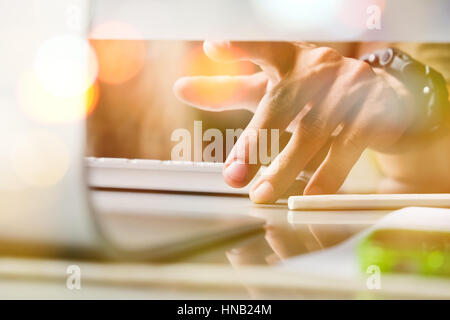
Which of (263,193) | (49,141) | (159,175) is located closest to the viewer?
(49,141)

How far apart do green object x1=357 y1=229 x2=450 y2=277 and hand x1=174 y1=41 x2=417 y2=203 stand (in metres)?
0.27

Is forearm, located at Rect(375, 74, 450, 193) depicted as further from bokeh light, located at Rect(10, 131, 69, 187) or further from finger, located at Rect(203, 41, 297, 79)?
Answer: bokeh light, located at Rect(10, 131, 69, 187)

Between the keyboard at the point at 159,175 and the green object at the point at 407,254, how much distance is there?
32cm

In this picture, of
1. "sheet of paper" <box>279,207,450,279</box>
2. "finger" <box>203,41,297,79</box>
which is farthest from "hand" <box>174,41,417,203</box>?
"sheet of paper" <box>279,207,450,279</box>

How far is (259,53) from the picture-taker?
0.67 meters

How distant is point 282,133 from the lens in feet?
2.09

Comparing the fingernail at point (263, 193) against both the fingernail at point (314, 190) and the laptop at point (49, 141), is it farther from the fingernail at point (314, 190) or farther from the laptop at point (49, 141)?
the laptop at point (49, 141)

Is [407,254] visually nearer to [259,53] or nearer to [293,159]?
[293,159]

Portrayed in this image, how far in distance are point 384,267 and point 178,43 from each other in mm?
493

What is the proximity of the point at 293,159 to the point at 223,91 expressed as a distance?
0.59 feet

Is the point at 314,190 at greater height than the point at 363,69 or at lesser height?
lesser

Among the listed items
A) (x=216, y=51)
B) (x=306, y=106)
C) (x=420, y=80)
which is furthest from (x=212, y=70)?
(x=420, y=80)

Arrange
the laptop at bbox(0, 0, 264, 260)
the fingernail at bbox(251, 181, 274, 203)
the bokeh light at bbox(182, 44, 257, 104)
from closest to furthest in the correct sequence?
1. the laptop at bbox(0, 0, 264, 260)
2. the fingernail at bbox(251, 181, 274, 203)
3. the bokeh light at bbox(182, 44, 257, 104)

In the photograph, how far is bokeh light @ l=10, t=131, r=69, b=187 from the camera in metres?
0.29
